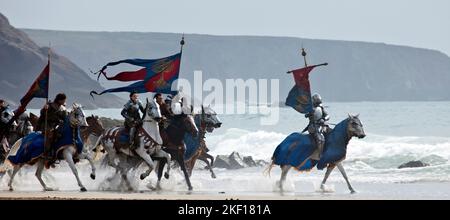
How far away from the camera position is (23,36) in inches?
4850

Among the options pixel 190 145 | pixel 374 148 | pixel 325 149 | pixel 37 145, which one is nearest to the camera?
pixel 37 145

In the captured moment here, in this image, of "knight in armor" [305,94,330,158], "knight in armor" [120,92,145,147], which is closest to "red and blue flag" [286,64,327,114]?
"knight in armor" [305,94,330,158]

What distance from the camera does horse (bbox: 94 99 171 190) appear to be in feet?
81.8

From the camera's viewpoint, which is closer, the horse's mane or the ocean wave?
the horse's mane

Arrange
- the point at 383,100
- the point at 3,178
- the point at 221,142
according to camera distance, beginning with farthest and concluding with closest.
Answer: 1. the point at 383,100
2. the point at 221,142
3. the point at 3,178

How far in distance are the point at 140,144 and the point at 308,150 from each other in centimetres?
360

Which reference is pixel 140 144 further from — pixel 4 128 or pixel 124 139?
pixel 4 128

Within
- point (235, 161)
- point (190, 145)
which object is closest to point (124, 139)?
point (190, 145)

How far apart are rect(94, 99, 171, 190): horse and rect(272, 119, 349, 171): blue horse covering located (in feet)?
8.52

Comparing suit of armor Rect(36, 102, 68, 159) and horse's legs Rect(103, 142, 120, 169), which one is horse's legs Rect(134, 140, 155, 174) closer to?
horse's legs Rect(103, 142, 120, 169)

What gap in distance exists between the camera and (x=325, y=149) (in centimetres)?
2586
